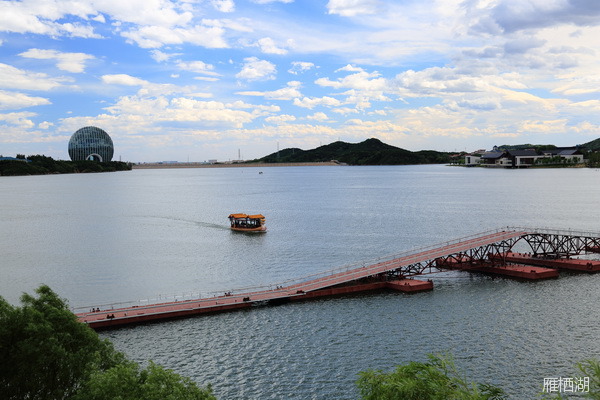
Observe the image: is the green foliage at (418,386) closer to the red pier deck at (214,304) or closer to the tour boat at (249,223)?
the red pier deck at (214,304)

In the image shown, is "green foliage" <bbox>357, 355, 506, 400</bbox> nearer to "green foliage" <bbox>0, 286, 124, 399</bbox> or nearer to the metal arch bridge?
"green foliage" <bbox>0, 286, 124, 399</bbox>

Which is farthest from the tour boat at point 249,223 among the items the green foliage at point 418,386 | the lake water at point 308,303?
the green foliage at point 418,386

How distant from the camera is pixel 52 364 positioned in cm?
2488

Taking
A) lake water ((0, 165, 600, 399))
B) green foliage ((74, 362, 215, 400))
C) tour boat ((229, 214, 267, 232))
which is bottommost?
lake water ((0, 165, 600, 399))

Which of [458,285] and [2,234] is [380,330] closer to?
[458,285]

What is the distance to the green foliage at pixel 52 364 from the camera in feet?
72.9

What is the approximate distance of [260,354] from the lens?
40.7 metres

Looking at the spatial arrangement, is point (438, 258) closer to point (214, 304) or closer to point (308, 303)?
point (308, 303)

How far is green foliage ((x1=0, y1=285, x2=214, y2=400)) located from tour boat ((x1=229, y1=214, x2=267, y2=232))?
78247 mm

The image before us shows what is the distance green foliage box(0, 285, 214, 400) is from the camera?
22.2 m

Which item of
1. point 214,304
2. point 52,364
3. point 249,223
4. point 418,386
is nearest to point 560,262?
point 214,304

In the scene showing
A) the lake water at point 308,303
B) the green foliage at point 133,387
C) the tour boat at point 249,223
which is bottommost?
the lake water at point 308,303

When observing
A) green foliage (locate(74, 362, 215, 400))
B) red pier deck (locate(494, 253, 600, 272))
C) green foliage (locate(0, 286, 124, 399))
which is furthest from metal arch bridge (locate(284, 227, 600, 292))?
green foliage (locate(74, 362, 215, 400))

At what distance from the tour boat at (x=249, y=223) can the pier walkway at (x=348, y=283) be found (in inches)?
1577
